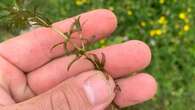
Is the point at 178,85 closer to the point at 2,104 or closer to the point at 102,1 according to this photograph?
the point at 102,1

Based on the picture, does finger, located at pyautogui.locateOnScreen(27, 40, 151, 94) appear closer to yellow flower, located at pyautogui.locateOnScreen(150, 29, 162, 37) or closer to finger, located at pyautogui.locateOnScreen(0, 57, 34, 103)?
finger, located at pyautogui.locateOnScreen(0, 57, 34, 103)

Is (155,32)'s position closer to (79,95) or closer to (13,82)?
(13,82)

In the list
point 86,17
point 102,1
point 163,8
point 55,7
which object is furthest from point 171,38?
point 86,17

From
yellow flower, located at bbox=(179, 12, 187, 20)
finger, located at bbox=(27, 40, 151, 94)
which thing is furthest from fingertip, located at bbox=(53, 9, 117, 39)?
yellow flower, located at bbox=(179, 12, 187, 20)

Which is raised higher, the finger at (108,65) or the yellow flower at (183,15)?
the finger at (108,65)

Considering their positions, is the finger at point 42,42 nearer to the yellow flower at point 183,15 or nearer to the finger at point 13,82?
the finger at point 13,82

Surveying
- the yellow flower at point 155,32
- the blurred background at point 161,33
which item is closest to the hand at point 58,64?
the blurred background at point 161,33
